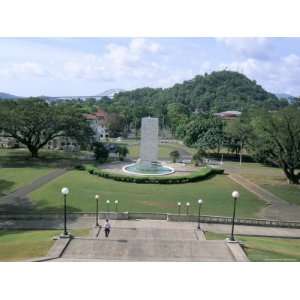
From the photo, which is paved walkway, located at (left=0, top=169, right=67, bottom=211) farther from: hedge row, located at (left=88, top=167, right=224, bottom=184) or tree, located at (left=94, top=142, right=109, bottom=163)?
tree, located at (left=94, top=142, right=109, bottom=163)

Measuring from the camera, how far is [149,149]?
36.2 meters

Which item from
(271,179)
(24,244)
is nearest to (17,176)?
(24,244)

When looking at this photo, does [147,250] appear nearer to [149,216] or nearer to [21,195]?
[149,216]

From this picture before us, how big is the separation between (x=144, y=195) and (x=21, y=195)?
28.0 feet

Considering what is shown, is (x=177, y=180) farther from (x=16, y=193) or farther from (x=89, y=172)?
(x=16, y=193)

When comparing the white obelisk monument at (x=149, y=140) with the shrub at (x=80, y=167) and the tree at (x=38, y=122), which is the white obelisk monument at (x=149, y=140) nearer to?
the shrub at (x=80, y=167)

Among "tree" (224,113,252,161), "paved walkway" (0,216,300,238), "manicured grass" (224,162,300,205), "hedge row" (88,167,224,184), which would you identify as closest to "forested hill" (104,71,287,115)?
"tree" (224,113,252,161)

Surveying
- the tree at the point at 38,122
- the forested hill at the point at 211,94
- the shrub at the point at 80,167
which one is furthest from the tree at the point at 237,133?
the forested hill at the point at 211,94

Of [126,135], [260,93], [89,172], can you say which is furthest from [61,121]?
[260,93]

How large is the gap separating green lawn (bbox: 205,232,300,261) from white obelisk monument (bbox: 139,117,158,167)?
1819cm

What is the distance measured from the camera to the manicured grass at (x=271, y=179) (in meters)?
29.0

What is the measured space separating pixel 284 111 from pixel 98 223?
20.6 meters

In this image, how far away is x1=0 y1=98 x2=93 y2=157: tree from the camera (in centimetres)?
4103

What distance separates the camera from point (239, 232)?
19.5 m
